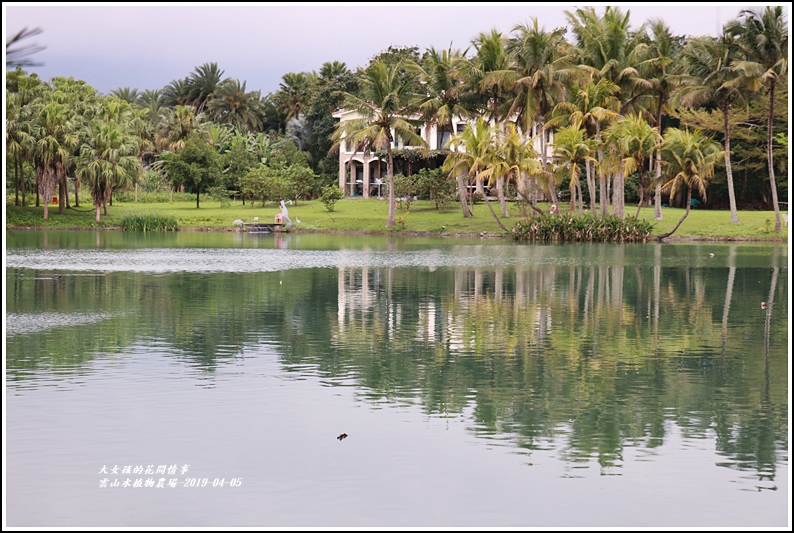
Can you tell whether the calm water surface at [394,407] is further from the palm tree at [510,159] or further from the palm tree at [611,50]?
the palm tree at [611,50]

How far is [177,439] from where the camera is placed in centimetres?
1099

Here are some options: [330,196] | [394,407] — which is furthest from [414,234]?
[394,407]

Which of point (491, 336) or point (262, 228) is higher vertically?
point (262, 228)

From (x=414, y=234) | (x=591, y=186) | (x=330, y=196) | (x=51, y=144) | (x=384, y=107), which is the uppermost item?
(x=384, y=107)

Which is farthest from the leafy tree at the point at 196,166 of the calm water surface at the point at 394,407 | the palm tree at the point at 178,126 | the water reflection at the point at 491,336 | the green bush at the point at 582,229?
the calm water surface at the point at 394,407

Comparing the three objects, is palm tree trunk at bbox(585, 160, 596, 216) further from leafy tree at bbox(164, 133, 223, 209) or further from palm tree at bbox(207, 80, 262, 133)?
palm tree at bbox(207, 80, 262, 133)

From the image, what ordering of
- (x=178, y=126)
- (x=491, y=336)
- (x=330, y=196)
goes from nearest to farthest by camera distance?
(x=491, y=336), (x=330, y=196), (x=178, y=126)

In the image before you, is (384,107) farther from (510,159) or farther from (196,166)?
(196,166)

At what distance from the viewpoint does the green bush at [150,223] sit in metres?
62.2

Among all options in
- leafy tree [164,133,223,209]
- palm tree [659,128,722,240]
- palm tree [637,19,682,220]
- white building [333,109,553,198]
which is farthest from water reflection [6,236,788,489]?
white building [333,109,553,198]

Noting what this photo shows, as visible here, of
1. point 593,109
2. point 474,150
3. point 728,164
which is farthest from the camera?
point 474,150

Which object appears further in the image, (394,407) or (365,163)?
(365,163)

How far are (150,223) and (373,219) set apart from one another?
42.7 feet

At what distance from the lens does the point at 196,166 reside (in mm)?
73312
